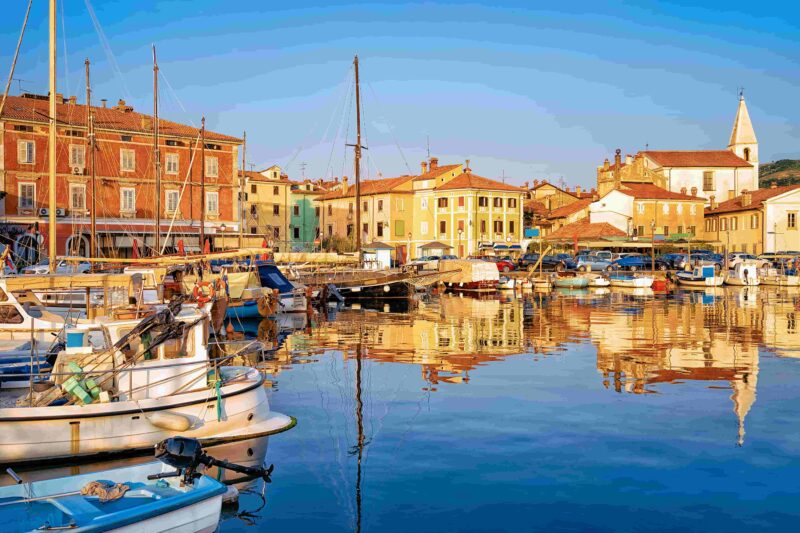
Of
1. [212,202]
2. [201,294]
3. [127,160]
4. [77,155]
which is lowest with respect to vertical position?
[201,294]

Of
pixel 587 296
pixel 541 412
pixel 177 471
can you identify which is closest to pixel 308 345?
pixel 541 412

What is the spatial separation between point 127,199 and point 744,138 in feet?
278

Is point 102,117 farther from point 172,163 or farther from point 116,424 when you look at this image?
point 116,424

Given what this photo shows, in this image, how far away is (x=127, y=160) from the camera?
61.2m

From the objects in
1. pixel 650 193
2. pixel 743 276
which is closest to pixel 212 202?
pixel 743 276

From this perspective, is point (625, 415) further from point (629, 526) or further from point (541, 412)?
point (629, 526)

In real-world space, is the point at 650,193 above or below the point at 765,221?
above

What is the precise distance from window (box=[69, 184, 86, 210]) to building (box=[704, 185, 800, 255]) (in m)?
59.6

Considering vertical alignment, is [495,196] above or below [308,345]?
above

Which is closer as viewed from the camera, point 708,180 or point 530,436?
point 530,436

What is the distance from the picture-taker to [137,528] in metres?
9.44

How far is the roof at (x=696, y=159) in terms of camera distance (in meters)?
108

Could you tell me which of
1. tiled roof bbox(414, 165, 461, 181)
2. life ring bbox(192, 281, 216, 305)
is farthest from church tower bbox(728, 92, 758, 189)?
life ring bbox(192, 281, 216, 305)

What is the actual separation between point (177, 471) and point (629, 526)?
19.5 feet
